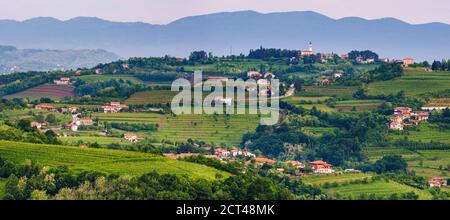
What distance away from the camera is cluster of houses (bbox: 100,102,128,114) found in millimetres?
61306

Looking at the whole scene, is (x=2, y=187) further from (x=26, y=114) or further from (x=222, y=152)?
(x=26, y=114)

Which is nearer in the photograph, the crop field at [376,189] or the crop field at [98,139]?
the crop field at [376,189]

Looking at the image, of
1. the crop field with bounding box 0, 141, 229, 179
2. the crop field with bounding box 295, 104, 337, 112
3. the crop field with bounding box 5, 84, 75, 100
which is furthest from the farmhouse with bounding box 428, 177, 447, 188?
the crop field with bounding box 5, 84, 75, 100

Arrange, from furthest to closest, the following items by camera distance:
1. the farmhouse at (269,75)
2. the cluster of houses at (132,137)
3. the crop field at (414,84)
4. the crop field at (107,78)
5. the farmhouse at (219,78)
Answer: the crop field at (107,78), the farmhouse at (269,75), the farmhouse at (219,78), the crop field at (414,84), the cluster of houses at (132,137)

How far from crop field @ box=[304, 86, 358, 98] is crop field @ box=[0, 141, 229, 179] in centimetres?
3447

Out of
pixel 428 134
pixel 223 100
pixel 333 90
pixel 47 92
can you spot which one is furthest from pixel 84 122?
pixel 47 92

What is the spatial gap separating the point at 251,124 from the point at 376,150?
861cm

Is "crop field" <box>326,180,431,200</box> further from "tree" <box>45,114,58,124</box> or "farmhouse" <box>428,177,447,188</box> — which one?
"tree" <box>45,114,58,124</box>

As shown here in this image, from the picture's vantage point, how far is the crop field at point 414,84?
207ft

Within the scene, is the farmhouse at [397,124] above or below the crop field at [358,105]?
below

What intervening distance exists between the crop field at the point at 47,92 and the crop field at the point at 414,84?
22.4m

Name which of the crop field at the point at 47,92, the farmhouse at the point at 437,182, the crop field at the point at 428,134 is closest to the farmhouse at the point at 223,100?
the crop field at the point at 428,134

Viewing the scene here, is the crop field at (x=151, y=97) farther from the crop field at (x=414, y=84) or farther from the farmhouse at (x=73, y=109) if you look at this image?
the crop field at (x=414, y=84)

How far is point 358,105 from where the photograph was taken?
204 ft
